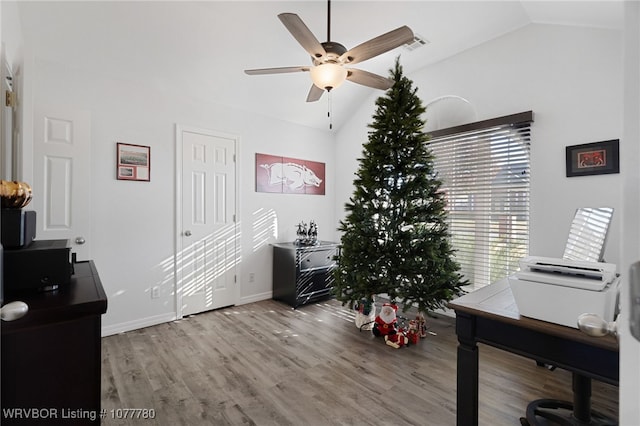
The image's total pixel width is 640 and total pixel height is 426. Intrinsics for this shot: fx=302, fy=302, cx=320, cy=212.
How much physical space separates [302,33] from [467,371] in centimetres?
194

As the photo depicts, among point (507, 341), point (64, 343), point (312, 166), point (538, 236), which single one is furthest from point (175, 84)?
point (538, 236)

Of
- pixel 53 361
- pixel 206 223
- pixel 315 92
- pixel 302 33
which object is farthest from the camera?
pixel 206 223

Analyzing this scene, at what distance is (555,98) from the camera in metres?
2.58

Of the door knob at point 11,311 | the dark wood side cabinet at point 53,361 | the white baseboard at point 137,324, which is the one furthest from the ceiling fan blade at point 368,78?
the white baseboard at point 137,324

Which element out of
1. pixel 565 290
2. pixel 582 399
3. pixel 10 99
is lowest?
pixel 582 399

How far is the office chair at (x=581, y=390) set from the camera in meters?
1.59

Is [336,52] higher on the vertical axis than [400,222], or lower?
higher

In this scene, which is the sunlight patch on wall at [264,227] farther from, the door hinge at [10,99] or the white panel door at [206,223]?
the door hinge at [10,99]

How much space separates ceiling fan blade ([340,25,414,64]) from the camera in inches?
71.4

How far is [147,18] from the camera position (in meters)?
2.47

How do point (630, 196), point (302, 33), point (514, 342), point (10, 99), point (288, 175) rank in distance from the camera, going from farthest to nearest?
point (288, 175), point (302, 33), point (10, 99), point (514, 342), point (630, 196)

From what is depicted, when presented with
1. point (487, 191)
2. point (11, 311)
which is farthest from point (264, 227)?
point (11, 311)

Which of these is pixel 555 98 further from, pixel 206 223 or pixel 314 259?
pixel 206 223

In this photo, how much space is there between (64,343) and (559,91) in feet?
11.6
